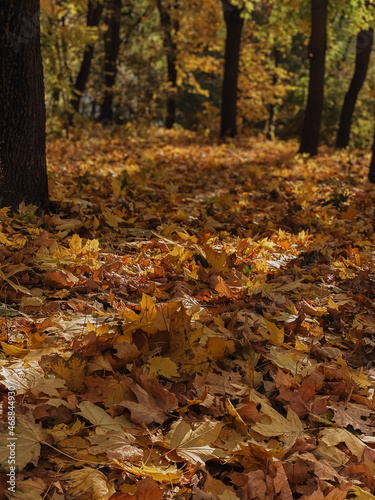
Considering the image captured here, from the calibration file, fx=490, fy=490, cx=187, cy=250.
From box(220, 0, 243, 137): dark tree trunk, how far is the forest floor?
376 inches

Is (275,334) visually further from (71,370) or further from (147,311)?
(71,370)

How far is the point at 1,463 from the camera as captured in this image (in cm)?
165

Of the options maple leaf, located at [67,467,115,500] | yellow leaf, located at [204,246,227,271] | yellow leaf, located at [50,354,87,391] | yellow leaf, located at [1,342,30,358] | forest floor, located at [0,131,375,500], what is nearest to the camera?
maple leaf, located at [67,467,115,500]

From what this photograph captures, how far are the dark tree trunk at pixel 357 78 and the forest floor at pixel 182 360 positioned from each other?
36.7ft

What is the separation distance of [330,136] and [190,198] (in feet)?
57.0

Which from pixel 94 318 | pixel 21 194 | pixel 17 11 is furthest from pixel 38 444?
pixel 17 11

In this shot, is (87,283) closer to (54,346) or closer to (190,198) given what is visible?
(54,346)

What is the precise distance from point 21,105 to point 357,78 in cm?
1254

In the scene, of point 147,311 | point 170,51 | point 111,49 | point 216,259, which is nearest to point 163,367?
point 147,311

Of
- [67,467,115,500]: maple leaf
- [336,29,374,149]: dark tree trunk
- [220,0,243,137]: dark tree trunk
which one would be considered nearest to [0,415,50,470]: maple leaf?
[67,467,115,500]: maple leaf

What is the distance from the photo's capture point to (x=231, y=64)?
1320 cm

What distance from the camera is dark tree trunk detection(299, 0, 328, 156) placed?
10.6m

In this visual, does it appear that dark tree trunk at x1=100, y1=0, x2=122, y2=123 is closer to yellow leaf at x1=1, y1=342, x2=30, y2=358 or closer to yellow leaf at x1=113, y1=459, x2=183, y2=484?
yellow leaf at x1=1, y1=342, x2=30, y2=358

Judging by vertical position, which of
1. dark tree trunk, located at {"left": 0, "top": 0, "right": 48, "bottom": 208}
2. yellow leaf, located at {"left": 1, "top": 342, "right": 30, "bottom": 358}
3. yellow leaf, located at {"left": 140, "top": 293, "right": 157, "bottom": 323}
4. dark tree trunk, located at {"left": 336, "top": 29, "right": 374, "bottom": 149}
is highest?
dark tree trunk, located at {"left": 336, "top": 29, "right": 374, "bottom": 149}
